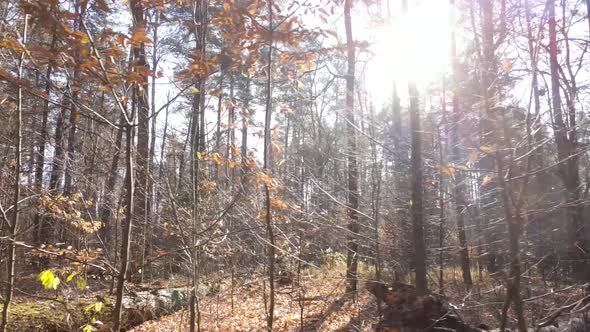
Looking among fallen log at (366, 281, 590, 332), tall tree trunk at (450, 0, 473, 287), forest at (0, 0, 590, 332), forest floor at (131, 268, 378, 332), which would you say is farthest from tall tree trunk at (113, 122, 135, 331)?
tall tree trunk at (450, 0, 473, 287)

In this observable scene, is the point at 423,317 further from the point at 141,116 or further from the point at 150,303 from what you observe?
the point at 150,303

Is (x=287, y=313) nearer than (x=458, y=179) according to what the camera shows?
No

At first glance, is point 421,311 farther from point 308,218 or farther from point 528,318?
point 528,318

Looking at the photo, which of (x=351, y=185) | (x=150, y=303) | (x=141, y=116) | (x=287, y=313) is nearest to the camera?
(x=141, y=116)

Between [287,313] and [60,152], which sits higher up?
[60,152]

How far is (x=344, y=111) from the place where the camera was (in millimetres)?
8094

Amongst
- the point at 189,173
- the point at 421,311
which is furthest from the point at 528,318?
the point at 189,173

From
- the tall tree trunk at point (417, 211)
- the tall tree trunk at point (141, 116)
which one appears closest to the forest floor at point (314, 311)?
the tall tree trunk at point (417, 211)

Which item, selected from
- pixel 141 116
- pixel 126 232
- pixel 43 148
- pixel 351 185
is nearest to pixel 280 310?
pixel 351 185

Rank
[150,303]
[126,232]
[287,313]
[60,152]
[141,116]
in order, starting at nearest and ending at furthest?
[126,232] → [141,116] → [60,152] → [150,303] → [287,313]

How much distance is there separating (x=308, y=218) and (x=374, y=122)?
2.21 metres

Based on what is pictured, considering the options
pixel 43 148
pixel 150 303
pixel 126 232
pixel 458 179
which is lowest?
pixel 150 303

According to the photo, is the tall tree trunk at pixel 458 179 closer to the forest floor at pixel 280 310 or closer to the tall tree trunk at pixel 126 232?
the forest floor at pixel 280 310

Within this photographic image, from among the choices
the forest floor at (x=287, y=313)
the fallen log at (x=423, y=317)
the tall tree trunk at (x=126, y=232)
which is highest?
the tall tree trunk at (x=126, y=232)
